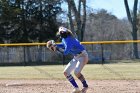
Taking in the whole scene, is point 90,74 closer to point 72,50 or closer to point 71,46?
point 72,50

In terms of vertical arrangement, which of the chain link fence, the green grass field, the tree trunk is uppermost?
the tree trunk

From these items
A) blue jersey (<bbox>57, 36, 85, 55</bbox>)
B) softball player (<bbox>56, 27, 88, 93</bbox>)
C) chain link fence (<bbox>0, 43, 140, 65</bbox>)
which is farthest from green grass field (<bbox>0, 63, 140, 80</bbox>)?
chain link fence (<bbox>0, 43, 140, 65</bbox>)

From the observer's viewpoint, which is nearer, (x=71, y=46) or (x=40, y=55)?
(x=71, y=46)

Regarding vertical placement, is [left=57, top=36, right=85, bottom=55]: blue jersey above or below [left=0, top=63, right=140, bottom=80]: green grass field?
above

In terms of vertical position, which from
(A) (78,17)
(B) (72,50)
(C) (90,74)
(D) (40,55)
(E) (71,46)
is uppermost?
(E) (71,46)

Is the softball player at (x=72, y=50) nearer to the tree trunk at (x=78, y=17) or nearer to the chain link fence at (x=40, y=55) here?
the chain link fence at (x=40, y=55)

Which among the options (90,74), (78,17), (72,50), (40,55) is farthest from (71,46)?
(78,17)

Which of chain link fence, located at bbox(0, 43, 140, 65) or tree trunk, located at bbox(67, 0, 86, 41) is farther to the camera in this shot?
tree trunk, located at bbox(67, 0, 86, 41)

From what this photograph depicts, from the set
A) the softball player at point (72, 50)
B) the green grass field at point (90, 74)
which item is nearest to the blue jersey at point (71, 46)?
the softball player at point (72, 50)

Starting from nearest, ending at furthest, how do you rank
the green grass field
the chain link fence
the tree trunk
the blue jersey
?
the blue jersey, the green grass field, the chain link fence, the tree trunk

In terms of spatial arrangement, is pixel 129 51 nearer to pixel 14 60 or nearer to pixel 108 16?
pixel 14 60

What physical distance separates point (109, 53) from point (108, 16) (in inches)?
1766

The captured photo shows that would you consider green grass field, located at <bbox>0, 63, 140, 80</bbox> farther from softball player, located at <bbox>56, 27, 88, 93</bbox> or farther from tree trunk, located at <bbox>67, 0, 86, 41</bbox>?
tree trunk, located at <bbox>67, 0, 86, 41</bbox>

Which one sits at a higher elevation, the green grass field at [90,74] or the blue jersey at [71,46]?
the blue jersey at [71,46]
